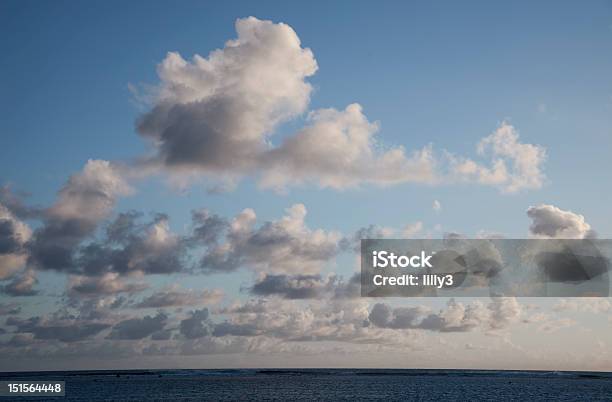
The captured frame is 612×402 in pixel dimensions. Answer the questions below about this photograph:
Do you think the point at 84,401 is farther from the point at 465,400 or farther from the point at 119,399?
the point at 465,400

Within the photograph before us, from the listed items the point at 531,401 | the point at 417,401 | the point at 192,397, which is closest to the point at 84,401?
the point at 192,397

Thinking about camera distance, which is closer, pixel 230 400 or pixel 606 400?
pixel 230 400

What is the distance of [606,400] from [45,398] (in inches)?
5063

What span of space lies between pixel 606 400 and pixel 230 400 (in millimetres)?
90739

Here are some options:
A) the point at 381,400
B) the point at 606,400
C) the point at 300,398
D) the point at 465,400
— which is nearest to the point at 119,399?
the point at 300,398

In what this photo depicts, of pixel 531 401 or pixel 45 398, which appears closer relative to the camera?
pixel 45 398

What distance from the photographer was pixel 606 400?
139625 mm

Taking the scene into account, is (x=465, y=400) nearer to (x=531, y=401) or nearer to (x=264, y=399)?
(x=531, y=401)

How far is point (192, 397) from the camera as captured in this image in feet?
440

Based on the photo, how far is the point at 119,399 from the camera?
13050 centimetres

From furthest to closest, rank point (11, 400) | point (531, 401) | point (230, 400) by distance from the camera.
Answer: point (531, 401), point (230, 400), point (11, 400)

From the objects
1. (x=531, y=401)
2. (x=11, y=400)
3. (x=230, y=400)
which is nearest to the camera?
(x=11, y=400)

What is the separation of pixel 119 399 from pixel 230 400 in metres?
27.2

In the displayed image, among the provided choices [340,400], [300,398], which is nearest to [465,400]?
[340,400]
